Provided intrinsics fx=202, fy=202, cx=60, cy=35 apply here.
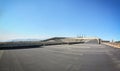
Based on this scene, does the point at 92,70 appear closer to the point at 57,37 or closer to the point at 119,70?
the point at 119,70

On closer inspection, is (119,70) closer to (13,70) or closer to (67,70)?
(67,70)

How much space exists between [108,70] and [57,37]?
11799 centimetres

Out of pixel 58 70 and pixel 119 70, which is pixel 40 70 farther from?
pixel 119 70

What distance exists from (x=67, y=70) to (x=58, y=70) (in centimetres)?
59

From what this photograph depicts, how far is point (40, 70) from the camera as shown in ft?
43.2

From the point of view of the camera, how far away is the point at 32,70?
13203 mm

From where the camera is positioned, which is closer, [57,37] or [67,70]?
[67,70]

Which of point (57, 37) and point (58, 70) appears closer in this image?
point (58, 70)

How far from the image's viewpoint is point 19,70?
13.2 metres

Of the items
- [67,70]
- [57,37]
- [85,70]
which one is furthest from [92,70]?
[57,37]

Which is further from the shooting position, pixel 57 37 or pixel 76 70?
pixel 57 37

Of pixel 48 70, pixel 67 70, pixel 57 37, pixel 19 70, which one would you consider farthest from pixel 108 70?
pixel 57 37

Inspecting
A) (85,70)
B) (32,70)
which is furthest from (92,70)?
(32,70)

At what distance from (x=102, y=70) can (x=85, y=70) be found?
44.6 inches
